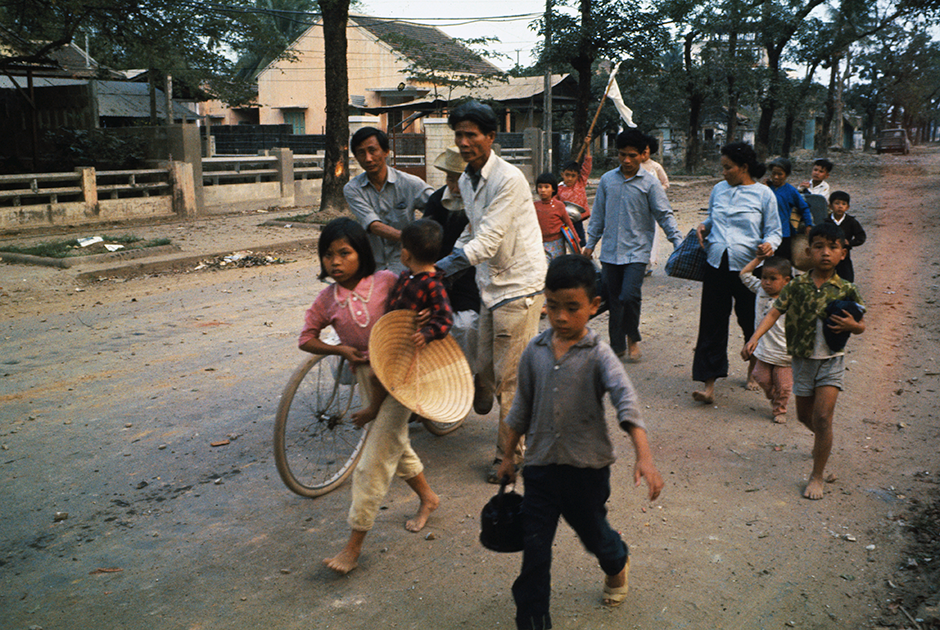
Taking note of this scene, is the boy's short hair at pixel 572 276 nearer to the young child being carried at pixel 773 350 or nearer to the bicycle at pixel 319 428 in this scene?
the bicycle at pixel 319 428

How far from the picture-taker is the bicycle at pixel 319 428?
3.94 metres

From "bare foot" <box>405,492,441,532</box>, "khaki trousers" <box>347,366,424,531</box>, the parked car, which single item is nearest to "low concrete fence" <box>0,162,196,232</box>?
"bare foot" <box>405,492,441,532</box>

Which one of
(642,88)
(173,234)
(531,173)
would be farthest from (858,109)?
(173,234)

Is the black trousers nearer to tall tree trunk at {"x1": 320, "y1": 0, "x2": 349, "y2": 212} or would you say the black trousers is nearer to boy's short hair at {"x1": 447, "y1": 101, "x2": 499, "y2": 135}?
boy's short hair at {"x1": 447, "y1": 101, "x2": 499, "y2": 135}

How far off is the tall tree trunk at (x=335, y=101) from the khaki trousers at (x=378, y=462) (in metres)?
12.8

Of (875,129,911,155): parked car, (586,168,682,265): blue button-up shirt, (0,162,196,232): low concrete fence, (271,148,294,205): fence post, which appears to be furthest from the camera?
(875,129,911,155): parked car

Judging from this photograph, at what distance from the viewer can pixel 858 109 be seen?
253ft

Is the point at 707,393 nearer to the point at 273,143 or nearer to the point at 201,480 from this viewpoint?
the point at 201,480

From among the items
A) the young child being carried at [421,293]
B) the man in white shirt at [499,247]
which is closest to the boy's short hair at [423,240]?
the young child being carried at [421,293]

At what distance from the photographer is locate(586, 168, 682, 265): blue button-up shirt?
659 centimetres

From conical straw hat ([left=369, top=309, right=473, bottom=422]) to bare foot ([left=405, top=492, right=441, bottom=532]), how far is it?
0.53 m

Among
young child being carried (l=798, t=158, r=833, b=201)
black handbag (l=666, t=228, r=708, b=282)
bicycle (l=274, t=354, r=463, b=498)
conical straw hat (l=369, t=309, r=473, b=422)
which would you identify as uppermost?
young child being carried (l=798, t=158, r=833, b=201)

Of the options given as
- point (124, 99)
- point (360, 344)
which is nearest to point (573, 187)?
point (360, 344)

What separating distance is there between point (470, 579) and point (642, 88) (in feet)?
126
